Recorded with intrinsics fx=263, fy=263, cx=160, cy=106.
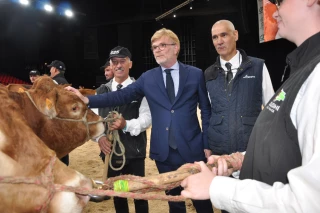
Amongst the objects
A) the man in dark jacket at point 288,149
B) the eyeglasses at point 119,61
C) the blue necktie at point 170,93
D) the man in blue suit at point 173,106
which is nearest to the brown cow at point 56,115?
the man in blue suit at point 173,106

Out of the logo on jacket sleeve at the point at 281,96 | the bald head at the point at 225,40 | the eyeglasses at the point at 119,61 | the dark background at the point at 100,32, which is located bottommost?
the logo on jacket sleeve at the point at 281,96

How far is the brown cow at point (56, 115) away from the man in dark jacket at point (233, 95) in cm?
108

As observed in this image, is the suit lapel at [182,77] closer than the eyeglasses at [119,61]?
Yes

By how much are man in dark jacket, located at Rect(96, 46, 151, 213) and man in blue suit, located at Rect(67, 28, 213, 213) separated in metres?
0.26

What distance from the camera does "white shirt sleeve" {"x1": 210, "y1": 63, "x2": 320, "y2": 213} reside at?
2.19ft

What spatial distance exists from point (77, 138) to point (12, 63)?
16205 millimetres

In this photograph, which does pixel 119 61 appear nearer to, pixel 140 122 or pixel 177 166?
pixel 140 122

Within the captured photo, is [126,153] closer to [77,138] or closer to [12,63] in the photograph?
[77,138]

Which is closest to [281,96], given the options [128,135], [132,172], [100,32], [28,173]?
[28,173]

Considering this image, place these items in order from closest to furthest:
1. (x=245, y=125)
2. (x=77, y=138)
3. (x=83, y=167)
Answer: (x=77, y=138)
(x=245, y=125)
(x=83, y=167)

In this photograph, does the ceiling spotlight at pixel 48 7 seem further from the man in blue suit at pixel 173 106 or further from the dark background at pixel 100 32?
the man in blue suit at pixel 173 106

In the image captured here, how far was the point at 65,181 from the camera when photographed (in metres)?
1.33

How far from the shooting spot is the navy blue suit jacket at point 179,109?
2461 millimetres

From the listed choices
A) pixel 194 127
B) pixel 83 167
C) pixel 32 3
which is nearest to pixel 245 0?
pixel 32 3
